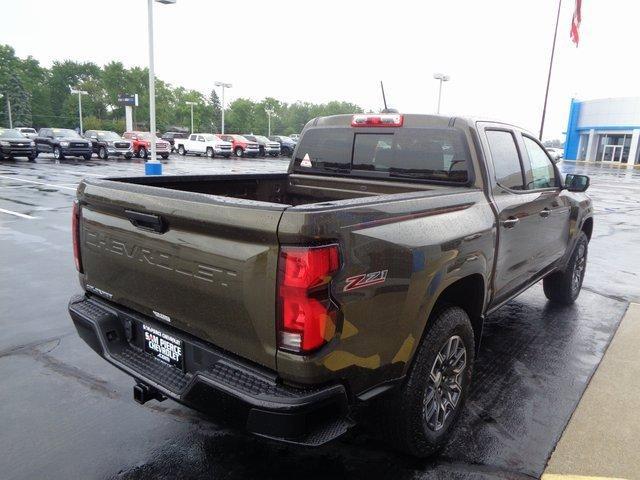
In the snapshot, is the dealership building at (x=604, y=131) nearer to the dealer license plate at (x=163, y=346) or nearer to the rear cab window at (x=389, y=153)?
the rear cab window at (x=389, y=153)

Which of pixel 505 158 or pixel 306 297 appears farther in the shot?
pixel 505 158

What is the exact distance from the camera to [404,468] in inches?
112

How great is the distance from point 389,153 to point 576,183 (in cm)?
220

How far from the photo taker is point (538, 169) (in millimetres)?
4453

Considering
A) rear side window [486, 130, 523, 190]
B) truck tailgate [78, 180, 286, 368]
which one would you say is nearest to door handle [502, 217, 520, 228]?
rear side window [486, 130, 523, 190]

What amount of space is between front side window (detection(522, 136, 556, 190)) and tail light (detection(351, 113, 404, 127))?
1.23 meters

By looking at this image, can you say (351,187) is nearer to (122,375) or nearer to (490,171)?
(490,171)

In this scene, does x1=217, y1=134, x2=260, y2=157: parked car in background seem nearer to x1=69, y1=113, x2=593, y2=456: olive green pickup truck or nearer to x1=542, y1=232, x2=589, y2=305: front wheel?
x1=542, y1=232, x2=589, y2=305: front wheel

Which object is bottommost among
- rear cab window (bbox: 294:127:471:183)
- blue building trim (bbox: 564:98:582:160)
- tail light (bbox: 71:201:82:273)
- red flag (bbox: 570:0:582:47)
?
tail light (bbox: 71:201:82:273)

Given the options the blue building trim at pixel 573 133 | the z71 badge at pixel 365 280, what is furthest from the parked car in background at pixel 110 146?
the blue building trim at pixel 573 133

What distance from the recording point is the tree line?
88.8 metres

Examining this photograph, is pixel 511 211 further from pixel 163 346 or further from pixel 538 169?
pixel 163 346

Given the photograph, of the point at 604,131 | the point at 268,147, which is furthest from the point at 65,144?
the point at 604,131

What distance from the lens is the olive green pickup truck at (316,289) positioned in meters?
2.08
